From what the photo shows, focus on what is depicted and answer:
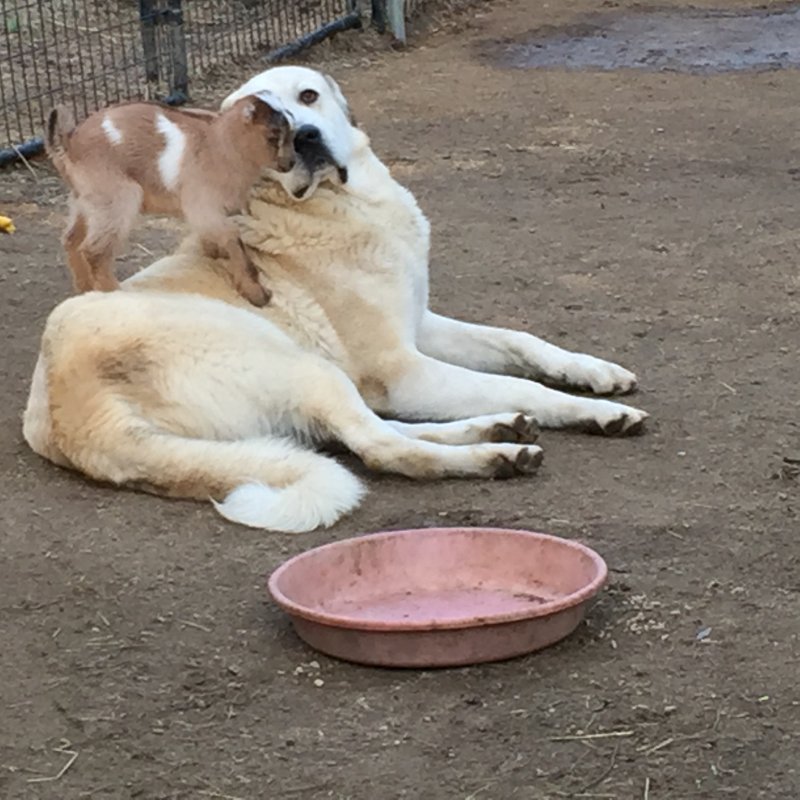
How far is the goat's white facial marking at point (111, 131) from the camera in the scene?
461 cm

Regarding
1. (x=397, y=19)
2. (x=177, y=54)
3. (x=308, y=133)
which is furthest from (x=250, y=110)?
(x=397, y=19)

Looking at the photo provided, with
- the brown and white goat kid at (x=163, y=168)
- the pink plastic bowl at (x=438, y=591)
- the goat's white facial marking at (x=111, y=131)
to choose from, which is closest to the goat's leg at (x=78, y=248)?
the brown and white goat kid at (x=163, y=168)

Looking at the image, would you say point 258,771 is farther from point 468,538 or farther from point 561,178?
point 561,178

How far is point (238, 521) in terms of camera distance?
3.71 meters

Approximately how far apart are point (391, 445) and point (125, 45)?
6.44 m

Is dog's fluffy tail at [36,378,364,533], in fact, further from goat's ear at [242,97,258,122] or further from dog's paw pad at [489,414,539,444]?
goat's ear at [242,97,258,122]

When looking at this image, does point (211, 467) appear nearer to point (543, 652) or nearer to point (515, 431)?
point (515, 431)

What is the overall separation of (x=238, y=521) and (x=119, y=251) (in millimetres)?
1314

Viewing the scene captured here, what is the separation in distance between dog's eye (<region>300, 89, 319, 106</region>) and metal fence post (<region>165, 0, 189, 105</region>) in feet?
14.8

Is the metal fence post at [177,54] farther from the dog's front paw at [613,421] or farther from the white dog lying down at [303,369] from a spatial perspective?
the dog's front paw at [613,421]

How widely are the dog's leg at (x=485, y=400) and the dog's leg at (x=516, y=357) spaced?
25cm

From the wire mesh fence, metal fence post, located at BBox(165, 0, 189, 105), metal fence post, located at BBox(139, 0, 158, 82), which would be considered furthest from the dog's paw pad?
metal fence post, located at BBox(139, 0, 158, 82)

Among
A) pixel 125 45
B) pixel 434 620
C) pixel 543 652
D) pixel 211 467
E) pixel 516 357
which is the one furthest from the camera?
pixel 125 45

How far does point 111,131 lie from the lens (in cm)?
464
